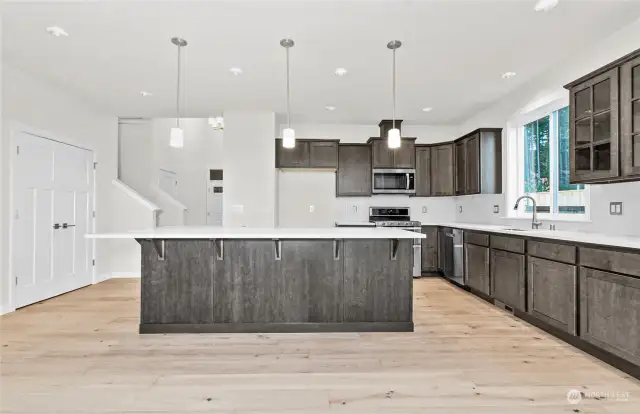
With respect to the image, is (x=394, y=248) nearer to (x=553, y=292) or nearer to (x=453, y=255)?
(x=553, y=292)

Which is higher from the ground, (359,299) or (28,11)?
(28,11)

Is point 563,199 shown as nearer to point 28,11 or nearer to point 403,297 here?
point 403,297

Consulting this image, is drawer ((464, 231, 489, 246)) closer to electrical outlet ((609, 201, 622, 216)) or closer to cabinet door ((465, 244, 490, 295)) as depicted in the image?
cabinet door ((465, 244, 490, 295))

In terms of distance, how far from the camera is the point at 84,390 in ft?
6.99

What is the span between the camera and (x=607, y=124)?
8.98 ft

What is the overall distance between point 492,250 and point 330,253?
202 cm

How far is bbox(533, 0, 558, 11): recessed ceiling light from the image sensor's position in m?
2.53

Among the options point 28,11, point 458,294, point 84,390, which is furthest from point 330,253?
point 28,11

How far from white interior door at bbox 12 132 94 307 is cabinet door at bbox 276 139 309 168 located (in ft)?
9.18

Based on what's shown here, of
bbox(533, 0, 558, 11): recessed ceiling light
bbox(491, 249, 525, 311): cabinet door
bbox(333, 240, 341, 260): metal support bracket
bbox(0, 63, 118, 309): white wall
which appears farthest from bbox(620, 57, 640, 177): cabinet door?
bbox(0, 63, 118, 309): white wall

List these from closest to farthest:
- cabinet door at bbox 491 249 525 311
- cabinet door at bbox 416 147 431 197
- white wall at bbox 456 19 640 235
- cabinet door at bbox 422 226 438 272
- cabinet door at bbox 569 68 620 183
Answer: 1. cabinet door at bbox 569 68 620 183
2. white wall at bbox 456 19 640 235
3. cabinet door at bbox 491 249 525 311
4. cabinet door at bbox 422 226 438 272
5. cabinet door at bbox 416 147 431 197

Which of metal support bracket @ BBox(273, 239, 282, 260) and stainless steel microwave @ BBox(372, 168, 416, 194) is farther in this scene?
stainless steel microwave @ BBox(372, 168, 416, 194)

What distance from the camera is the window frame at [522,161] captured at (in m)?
3.72

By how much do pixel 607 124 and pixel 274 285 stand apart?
9.91 feet
